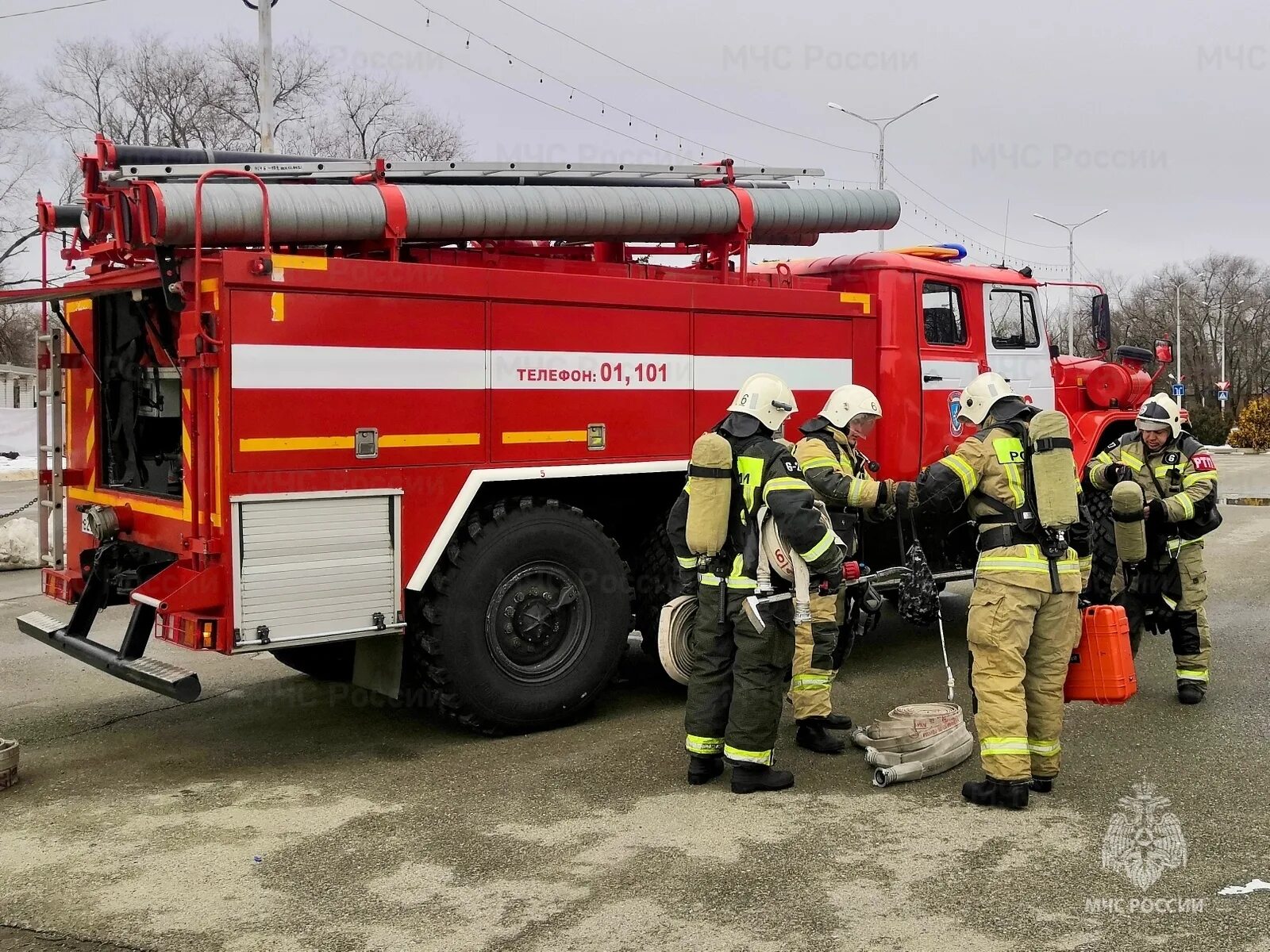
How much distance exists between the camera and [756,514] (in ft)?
17.4

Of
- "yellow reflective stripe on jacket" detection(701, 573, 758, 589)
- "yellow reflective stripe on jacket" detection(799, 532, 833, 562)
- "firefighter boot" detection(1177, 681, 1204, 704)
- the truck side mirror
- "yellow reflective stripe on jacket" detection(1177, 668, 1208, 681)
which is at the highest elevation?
the truck side mirror

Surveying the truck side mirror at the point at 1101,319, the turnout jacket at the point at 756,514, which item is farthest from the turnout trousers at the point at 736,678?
the truck side mirror at the point at 1101,319

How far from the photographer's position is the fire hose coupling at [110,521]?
6148mm

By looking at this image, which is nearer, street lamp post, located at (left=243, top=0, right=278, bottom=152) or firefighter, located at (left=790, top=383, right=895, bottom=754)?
firefighter, located at (left=790, top=383, right=895, bottom=754)

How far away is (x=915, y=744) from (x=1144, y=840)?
1.09 m

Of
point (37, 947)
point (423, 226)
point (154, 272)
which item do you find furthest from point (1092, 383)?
point (37, 947)

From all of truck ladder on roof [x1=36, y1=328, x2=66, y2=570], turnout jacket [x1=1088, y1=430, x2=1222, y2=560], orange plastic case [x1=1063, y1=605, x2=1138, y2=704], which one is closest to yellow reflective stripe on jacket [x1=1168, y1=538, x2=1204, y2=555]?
turnout jacket [x1=1088, y1=430, x2=1222, y2=560]

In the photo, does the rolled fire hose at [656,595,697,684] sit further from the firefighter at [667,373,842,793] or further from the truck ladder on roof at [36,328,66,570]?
the truck ladder on roof at [36,328,66,570]

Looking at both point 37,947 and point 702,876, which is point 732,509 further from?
point 37,947

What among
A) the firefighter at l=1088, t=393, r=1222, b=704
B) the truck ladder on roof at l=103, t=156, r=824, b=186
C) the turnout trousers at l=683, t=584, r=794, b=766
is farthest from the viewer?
the firefighter at l=1088, t=393, r=1222, b=704

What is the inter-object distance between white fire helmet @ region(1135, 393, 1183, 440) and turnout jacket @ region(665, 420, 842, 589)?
8.72 ft

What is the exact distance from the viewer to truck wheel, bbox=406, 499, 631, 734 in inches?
232

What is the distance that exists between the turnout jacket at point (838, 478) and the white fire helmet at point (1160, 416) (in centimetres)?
172

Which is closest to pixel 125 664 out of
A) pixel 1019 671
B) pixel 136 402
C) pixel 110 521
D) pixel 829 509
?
pixel 110 521
